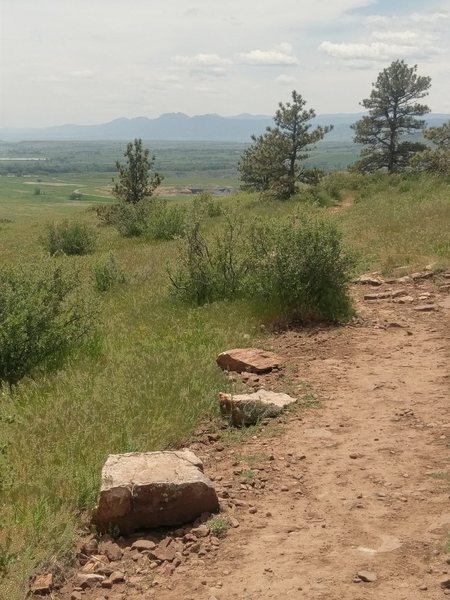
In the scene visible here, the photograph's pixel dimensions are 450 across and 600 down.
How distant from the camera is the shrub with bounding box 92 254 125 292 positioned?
36.3 feet

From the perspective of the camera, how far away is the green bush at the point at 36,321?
21.1 feet

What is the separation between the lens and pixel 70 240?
1959 cm

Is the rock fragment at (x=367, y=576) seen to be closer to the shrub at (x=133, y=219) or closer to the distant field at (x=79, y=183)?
the shrub at (x=133, y=219)

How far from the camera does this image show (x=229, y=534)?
361cm

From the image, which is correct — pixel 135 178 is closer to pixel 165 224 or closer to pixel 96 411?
pixel 165 224

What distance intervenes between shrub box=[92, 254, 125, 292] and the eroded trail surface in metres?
5.54

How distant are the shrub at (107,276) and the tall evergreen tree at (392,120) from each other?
1963 centimetres

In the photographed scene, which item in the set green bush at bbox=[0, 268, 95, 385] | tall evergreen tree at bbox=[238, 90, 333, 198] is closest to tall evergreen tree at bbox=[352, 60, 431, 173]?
tall evergreen tree at bbox=[238, 90, 333, 198]

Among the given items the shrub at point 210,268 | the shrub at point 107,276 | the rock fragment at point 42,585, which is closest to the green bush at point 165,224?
the shrub at point 107,276

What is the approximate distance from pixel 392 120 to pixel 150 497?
2693 centimetres

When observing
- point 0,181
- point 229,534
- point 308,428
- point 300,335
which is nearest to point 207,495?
point 229,534

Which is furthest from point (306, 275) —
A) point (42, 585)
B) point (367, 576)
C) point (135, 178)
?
point (135, 178)

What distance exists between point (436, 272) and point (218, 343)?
14.8 ft

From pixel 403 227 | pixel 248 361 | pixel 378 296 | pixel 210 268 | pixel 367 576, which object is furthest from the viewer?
pixel 403 227
